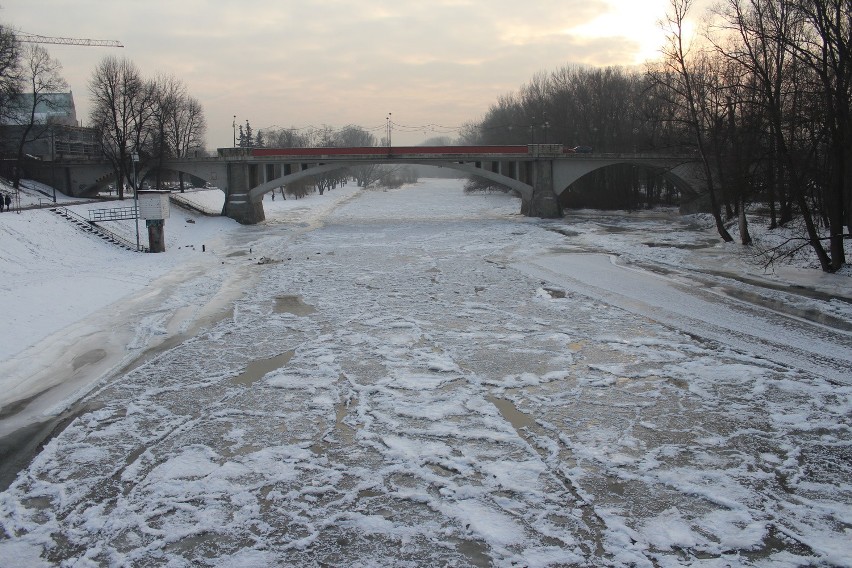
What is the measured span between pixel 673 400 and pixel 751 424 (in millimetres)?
1355

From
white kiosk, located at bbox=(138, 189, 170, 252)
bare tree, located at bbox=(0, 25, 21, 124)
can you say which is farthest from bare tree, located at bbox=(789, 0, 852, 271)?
bare tree, located at bbox=(0, 25, 21, 124)

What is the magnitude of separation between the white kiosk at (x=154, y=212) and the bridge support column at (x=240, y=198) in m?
17.4

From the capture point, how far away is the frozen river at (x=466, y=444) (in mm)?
7262

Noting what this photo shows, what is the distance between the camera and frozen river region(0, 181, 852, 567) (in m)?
7.26

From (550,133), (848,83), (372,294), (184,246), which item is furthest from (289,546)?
(550,133)

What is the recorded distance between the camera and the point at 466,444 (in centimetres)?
970

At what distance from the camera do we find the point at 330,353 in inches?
565

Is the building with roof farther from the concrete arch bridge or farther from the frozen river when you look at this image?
the frozen river

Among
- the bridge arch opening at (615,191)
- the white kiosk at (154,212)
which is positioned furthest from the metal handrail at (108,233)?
the bridge arch opening at (615,191)

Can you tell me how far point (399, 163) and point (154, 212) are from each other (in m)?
23.9

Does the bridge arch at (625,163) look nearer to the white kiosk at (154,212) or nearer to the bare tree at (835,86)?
the bare tree at (835,86)

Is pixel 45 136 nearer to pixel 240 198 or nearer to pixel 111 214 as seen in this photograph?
pixel 240 198

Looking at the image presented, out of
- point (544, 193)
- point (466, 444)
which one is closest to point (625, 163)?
point (544, 193)

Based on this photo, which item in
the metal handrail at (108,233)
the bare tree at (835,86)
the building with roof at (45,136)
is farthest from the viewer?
the building with roof at (45,136)
